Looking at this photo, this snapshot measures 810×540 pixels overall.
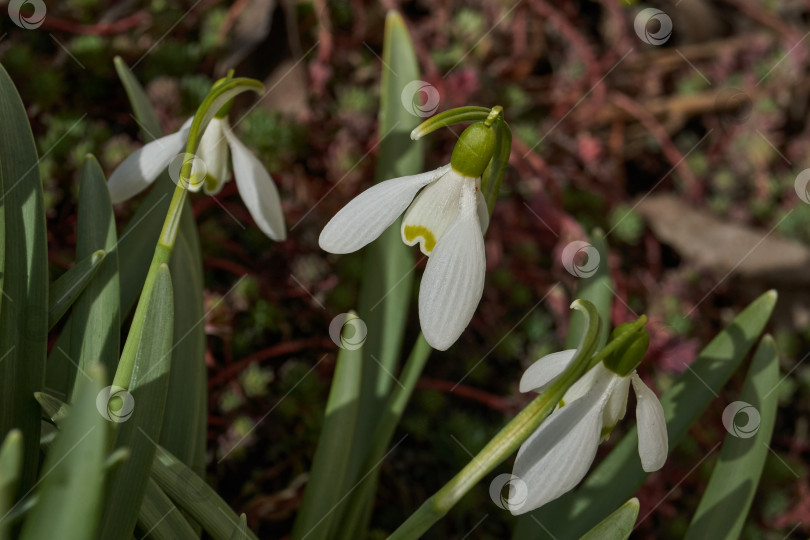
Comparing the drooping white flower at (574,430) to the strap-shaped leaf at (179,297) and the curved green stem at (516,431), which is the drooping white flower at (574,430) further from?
the strap-shaped leaf at (179,297)

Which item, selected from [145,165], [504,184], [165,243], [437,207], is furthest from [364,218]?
[504,184]

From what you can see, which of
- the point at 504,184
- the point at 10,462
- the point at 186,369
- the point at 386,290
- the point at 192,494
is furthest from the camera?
the point at 504,184

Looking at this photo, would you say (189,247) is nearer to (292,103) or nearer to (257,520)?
(257,520)

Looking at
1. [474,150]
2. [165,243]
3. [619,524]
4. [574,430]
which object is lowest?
[619,524]

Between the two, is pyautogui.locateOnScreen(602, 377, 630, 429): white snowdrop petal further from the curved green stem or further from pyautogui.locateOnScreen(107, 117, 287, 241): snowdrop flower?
pyautogui.locateOnScreen(107, 117, 287, 241): snowdrop flower

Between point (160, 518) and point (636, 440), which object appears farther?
point (636, 440)

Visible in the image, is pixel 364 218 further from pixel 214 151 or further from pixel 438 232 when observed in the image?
pixel 214 151

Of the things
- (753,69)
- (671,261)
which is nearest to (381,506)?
(671,261)

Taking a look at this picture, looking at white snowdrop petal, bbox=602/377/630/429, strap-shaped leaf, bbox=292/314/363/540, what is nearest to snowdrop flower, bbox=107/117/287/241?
strap-shaped leaf, bbox=292/314/363/540
